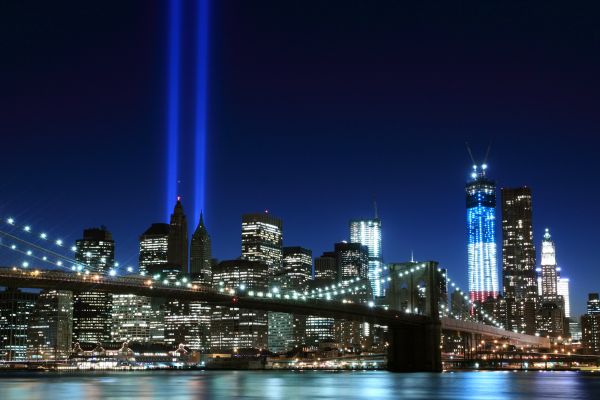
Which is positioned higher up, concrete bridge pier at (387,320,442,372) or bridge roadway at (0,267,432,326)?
bridge roadway at (0,267,432,326)

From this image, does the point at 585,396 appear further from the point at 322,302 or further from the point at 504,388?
the point at 322,302

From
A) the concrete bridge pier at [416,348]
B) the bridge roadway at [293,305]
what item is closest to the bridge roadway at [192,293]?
the bridge roadway at [293,305]

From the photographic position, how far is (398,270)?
108312 millimetres

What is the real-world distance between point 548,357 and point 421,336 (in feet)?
207

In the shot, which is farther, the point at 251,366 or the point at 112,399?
the point at 251,366

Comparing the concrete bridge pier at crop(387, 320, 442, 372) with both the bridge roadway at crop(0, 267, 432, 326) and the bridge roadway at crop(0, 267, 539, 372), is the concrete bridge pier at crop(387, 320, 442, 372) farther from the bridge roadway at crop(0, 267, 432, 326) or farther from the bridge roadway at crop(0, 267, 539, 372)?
the bridge roadway at crop(0, 267, 432, 326)

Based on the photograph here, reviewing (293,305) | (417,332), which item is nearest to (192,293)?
(293,305)

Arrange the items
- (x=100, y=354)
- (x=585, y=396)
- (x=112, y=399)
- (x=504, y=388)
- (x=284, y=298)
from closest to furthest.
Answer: (x=112, y=399) → (x=585, y=396) → (x=504, y=388) → (x=284, y=298) → (x=100, y=354)

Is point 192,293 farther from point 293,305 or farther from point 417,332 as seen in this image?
point 417,332

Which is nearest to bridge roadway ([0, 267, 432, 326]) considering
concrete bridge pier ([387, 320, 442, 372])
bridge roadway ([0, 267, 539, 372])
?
bridge roadway ([0, 267, 539, 372])

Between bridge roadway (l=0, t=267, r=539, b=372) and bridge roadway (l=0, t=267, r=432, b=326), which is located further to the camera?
bridge roadway (l=0, t=267, r=539, b=372)

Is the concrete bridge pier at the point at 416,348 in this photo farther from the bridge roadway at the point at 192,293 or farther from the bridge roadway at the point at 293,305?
the bridge roadway at the point at 192,293

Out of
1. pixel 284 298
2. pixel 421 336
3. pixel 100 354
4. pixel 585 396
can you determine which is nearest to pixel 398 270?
pixel 421 336

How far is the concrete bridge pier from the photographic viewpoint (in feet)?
315
